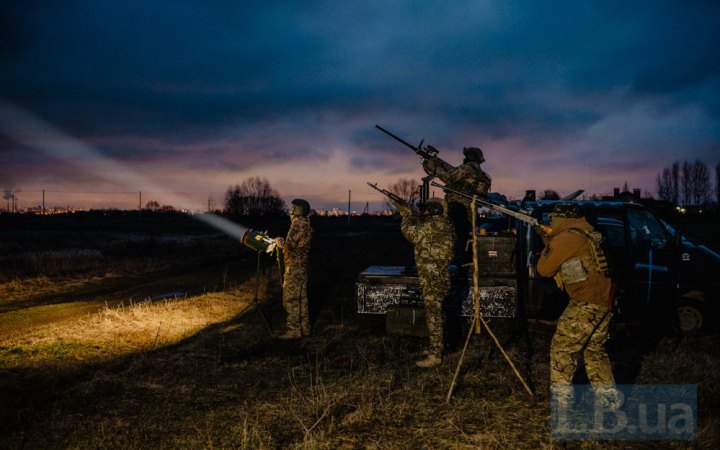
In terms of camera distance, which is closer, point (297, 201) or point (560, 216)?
point (560, 216)

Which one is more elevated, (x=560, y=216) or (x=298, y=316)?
(x=560, y=216)

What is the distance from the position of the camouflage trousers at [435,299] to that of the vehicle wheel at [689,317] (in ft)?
14.6

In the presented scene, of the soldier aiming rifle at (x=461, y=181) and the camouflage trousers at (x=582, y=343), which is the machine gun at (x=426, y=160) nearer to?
the soldier aiming rifle at (x=461, y=181)

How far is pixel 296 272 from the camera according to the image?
292 inches

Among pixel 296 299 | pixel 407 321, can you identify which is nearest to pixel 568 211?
pixel 407 321

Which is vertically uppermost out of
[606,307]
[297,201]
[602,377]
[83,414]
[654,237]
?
[297,201]

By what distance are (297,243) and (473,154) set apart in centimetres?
365

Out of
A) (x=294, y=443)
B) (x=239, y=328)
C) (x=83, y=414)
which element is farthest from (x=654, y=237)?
(x=83, y=414)

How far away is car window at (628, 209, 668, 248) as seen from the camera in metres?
7.30

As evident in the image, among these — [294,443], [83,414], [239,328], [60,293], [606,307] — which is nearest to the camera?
[294,443]

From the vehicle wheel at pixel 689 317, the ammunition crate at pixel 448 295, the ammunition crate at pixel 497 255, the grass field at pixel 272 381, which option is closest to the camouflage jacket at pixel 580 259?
the grass field at pixel 272 381

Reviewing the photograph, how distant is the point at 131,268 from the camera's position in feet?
54.6

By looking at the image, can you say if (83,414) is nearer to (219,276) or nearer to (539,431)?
(539,431)

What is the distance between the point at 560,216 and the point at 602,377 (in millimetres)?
1706
